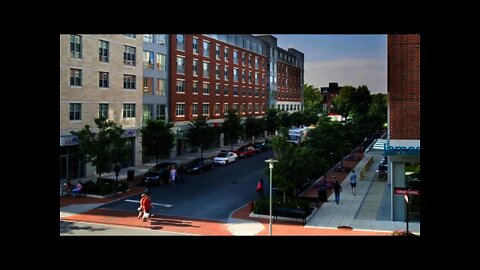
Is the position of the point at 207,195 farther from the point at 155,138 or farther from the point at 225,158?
the point at 225,158

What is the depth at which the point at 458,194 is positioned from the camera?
971 cm

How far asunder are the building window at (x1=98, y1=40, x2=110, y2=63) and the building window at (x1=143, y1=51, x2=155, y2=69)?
5.45 m

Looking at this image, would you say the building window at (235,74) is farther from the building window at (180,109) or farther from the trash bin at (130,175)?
the trash bin at (130,175)

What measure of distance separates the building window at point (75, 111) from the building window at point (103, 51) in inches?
151

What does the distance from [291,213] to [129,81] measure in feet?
70.8

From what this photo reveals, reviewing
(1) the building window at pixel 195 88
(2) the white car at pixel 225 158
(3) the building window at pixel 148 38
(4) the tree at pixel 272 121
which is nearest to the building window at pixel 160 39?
(3) the building window at pixel 148 38

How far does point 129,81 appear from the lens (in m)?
36.7

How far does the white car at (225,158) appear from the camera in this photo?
39.0m

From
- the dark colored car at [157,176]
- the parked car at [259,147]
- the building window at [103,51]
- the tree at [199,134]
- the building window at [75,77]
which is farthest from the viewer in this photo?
the parked car at [259,147]

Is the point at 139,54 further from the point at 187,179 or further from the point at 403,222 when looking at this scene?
the point at 403,222

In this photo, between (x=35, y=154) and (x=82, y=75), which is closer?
(x=35, y=154)

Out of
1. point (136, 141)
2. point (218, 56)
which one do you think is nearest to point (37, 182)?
point (136, 141)

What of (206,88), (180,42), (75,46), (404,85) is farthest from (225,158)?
(404,85)
